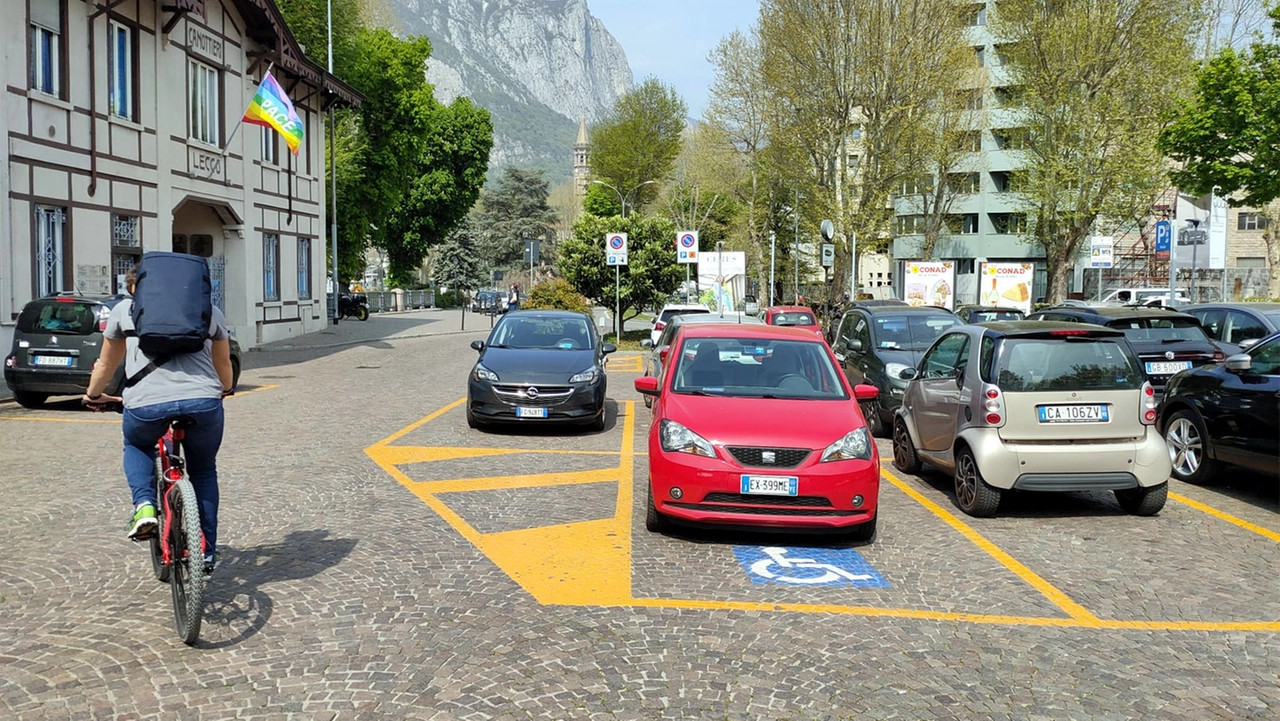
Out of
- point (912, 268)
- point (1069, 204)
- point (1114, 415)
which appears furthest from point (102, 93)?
point (1069, 204)

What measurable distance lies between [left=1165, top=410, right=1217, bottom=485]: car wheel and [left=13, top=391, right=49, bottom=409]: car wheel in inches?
571

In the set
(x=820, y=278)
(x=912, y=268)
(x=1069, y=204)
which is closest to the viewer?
(x=912, y=268)

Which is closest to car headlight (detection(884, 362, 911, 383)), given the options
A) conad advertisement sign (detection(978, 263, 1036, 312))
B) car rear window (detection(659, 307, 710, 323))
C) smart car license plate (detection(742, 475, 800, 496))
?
smart car license plate (detection(742, 475, 800, 496))

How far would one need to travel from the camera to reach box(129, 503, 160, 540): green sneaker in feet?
17.0

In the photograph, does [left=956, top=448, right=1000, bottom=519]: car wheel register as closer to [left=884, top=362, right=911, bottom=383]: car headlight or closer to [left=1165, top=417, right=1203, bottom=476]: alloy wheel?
[left=1165, top=417, right=1203, bottom=476]: alloy wheel

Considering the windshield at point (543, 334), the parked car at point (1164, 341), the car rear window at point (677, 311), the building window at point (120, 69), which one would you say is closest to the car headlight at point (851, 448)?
the parked car at point (1164, 341)

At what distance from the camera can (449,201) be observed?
64.2 metres

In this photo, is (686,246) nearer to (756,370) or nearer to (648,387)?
(648,387)

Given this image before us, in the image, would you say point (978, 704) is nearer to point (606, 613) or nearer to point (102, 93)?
point (606, 613)

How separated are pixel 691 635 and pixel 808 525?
2.01m

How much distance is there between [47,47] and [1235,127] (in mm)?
23423

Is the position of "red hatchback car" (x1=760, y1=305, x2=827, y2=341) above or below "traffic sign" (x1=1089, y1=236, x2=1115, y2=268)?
below

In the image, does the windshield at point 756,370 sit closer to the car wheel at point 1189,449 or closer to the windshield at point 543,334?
the car wheel at point 1189,449

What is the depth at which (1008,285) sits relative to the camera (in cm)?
3322
